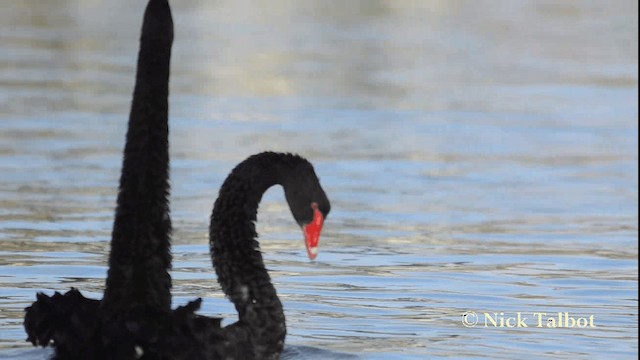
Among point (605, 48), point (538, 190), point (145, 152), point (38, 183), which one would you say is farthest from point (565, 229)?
point (605, 48)

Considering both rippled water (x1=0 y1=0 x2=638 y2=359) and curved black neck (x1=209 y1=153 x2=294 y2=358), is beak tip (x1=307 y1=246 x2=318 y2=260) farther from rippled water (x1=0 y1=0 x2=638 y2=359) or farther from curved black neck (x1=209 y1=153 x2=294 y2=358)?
rippled water (x1=0 y1=0 x2=638 y2=359)

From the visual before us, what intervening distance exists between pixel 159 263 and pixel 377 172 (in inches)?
223

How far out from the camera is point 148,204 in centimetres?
591

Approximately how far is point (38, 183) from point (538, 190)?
3293mm

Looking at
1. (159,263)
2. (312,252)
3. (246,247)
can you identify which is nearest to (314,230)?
(312,252)

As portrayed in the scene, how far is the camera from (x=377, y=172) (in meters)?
11.4

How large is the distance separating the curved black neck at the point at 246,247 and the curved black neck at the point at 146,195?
29 centimetres

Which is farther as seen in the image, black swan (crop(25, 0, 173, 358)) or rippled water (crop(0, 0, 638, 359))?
rippled water (crop(0, 0, 638, 359))

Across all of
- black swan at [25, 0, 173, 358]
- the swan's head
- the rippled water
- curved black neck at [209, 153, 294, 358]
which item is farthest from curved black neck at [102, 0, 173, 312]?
the rippled water

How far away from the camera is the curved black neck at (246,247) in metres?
6.14

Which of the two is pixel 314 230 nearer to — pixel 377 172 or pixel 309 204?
pixel 309 204

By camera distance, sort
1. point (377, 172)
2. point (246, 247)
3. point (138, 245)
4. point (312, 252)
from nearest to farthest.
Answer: point (138, 245)
point (312, 252)
point (246, 247)
point (377, 172)

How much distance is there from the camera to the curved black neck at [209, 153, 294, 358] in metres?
6.14

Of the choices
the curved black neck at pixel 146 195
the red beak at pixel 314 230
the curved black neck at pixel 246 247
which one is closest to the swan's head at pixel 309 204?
the red beak at pixel 314 230
